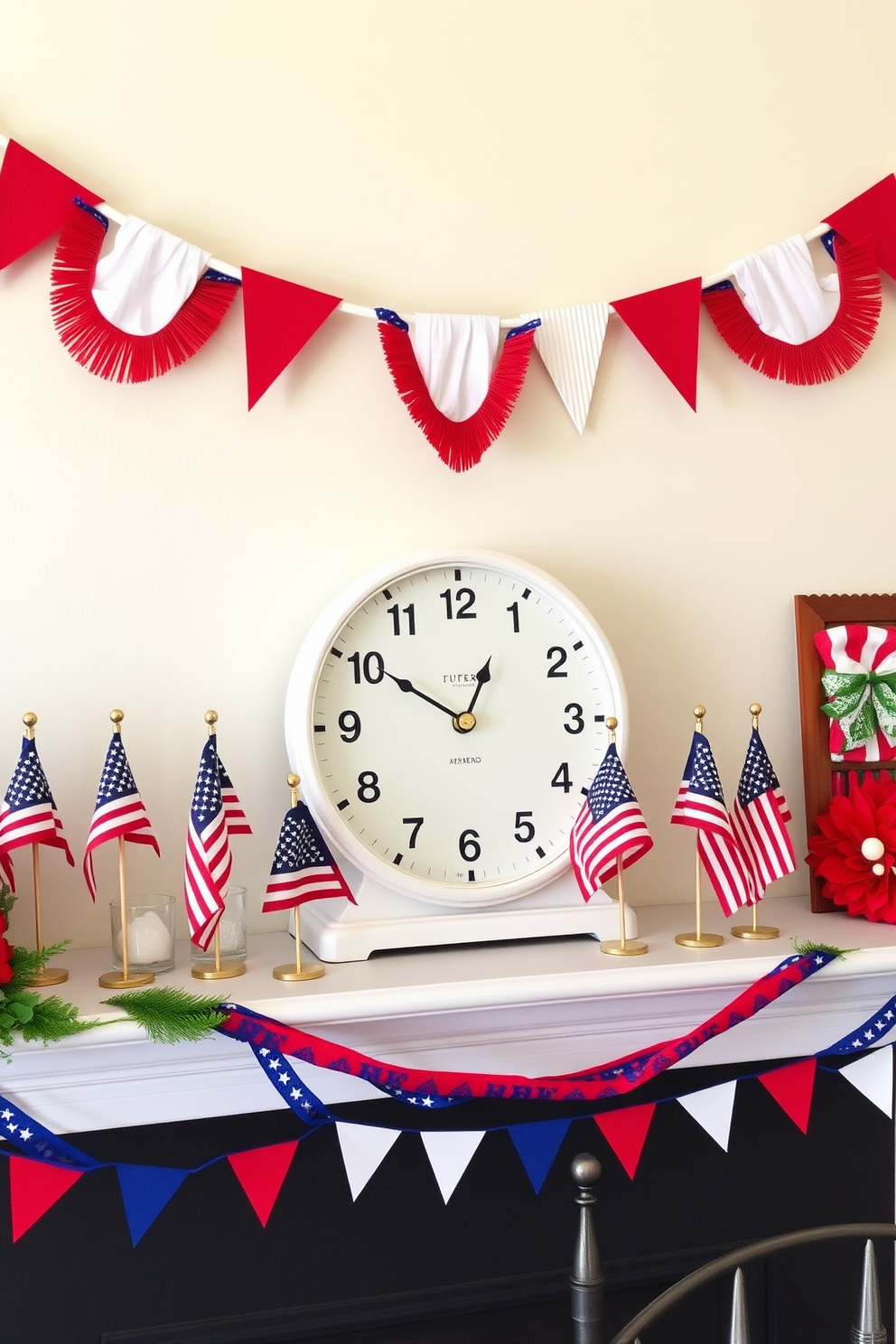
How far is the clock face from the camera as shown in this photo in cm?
121

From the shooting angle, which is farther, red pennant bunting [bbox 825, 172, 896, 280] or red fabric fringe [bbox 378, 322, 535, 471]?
red pennant bunting [bbox 825, 172, 896, 280]

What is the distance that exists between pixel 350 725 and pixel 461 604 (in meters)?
0.18

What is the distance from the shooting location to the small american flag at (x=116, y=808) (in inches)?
44.1

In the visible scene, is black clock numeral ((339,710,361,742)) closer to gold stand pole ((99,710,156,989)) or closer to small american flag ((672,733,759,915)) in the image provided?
gold stand pole ((99,710,156,989))

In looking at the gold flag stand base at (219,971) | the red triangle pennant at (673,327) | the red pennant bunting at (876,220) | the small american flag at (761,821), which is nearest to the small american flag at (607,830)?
the small american flag at (761,821)

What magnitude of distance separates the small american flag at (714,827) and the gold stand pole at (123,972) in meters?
0.57

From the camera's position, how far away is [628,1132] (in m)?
1.28

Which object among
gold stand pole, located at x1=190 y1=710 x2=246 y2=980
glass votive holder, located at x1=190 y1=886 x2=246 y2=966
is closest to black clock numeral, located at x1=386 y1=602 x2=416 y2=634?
gold stand pole, located at x1=190 y1=710 x2=246 y2=980

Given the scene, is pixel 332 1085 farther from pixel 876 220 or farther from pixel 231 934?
pixel 876 220

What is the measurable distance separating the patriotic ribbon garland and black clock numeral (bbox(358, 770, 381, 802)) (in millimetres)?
247

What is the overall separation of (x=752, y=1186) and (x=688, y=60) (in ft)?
4.45

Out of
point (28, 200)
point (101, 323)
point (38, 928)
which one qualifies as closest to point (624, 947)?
point (38, 928)

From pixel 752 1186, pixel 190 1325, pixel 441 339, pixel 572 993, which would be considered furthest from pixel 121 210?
pixel 752 1186

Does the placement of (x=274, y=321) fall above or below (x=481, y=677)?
above
